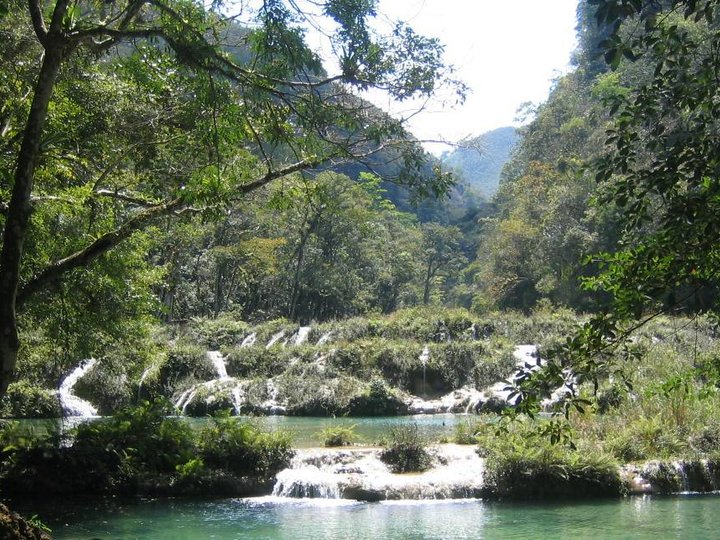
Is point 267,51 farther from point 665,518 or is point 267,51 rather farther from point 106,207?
point 665,518

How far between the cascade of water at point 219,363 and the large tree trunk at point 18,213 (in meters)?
19.3

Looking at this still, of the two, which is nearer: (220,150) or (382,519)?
(220,150)

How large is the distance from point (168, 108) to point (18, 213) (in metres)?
4.25

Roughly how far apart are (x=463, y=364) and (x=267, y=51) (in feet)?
62.3

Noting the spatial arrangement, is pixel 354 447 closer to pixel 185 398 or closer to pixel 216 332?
pixel 185 398

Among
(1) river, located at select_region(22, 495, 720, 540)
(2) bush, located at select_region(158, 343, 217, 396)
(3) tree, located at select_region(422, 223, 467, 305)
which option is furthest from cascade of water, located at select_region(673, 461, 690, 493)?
(3) tree, located at select_region(422, 223, 467, 305)

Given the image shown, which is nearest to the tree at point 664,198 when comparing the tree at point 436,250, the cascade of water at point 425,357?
the cascade of water at point 425,357

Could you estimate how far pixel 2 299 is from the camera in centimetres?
494

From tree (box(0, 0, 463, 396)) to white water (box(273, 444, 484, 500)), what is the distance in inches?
177

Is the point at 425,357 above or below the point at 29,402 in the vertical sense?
above

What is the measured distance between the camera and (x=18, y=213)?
5102mm

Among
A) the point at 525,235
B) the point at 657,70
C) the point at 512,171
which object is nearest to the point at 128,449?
the point at 657,70

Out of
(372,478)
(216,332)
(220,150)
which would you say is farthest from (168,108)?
(216,332)

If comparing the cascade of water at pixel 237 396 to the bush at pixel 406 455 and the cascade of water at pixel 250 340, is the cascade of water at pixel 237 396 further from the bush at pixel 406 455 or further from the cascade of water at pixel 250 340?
the bush at pixel 406 455
